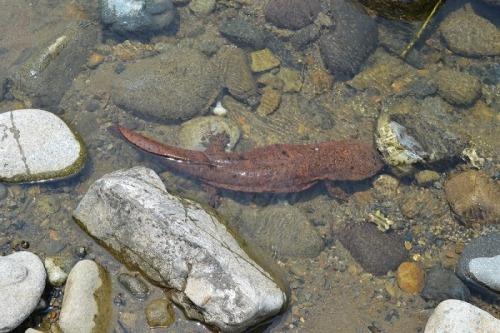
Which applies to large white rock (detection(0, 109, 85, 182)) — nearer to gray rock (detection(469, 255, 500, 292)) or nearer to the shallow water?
the shallow water

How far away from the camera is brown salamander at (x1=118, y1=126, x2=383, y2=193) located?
24.3ft

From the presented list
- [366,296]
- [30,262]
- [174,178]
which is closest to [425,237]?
[366,296]

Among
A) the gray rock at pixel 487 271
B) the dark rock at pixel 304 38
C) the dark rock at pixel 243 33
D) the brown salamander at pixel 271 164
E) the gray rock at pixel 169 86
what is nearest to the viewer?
the gray rock at pixel 487 271

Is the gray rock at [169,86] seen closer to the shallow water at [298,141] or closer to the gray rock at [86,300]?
the shallow water at [298,141]

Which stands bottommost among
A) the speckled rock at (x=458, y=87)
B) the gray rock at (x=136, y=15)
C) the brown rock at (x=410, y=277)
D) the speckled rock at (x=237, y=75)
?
the brown rock at (x=410, y=277)

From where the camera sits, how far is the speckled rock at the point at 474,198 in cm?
723

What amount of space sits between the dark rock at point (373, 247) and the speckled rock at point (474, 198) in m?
0.97

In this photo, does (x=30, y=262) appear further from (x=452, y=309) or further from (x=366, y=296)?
(x=452, y=309)

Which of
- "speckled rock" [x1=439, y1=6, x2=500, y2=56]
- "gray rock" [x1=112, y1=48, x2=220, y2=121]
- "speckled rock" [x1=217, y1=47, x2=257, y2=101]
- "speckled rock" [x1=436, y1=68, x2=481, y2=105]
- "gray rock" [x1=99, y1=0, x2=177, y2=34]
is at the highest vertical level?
"speckled rock" [x1=439, y1=6, x2=500, y2=56]

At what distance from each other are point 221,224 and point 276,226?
3.11 ft

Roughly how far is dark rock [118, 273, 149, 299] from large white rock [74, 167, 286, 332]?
157 millimetres

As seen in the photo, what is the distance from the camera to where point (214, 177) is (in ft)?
24.2

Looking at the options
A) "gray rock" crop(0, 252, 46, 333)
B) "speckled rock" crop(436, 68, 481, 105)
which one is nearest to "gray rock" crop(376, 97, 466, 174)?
"speckled rock" crop(436, 68, 481, 105)

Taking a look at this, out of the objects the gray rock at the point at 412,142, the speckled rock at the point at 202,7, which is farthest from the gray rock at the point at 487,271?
the speckled rock at the point at 202,7
